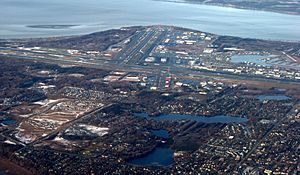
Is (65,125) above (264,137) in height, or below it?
above

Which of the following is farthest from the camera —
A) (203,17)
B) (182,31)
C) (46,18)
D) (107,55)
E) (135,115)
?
(203,17)

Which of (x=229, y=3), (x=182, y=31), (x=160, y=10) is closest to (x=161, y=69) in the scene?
(x=182, y=31)

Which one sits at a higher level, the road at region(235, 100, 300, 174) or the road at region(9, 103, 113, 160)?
the road at region(9, 103, 113, 160)

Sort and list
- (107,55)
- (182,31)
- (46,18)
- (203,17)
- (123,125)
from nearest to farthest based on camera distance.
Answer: (123,125)
(107,55)
(182,31)
(46,18)
(203,17)

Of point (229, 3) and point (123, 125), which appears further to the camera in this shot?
point (229, 3)

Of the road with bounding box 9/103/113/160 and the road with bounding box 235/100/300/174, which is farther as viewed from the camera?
the road with bounding box 9/103/113/160

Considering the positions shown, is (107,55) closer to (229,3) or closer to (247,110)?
(247,110)

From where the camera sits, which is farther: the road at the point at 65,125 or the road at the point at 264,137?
the road at the point at 65,125

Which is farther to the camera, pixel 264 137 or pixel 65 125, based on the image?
pixel 65 125

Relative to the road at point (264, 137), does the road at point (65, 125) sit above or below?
above

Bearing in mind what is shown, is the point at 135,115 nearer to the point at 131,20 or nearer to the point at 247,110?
the point at 247,110
